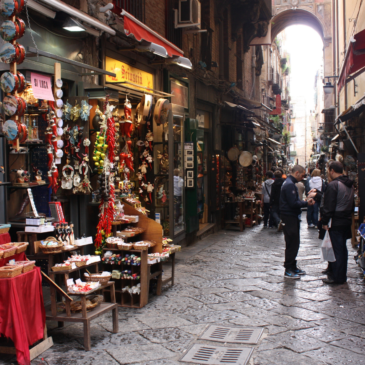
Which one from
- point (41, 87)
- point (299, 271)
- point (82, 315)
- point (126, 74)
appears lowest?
point (299, 271)

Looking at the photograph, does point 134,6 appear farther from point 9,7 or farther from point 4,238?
point 4,238

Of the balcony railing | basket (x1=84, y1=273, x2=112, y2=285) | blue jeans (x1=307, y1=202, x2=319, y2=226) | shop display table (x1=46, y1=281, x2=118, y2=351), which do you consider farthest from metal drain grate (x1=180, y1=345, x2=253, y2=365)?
blue jeans (x1=307, y1=202, x2=319, y2=226)

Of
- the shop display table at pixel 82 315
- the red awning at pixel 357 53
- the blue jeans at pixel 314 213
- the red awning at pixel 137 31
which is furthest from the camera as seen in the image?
the blue jeans at pixel 314 213

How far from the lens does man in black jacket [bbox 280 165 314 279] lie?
24.7 feet

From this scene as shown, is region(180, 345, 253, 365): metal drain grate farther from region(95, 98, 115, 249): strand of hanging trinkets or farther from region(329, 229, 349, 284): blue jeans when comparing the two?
region(329, 229, 349, 284): blue jeans

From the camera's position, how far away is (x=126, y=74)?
8227mm

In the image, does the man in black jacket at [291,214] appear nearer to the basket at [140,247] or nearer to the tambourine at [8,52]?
the basket at [140,247]

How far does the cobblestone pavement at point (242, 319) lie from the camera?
4461 mm

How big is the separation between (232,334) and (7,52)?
12.5ft

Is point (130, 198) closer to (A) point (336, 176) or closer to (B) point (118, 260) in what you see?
(B) point (118, 260)

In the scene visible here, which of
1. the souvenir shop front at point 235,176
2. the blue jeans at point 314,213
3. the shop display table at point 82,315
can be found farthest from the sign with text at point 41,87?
the blue jeans at point 314,213

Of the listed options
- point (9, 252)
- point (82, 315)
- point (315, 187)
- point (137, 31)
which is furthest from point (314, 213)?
point (9, 252)

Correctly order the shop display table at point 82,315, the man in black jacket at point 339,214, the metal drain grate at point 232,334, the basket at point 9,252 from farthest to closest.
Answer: the man in black jacket at point 339,214, the metal drain grate at point 232,334, the shop display table at point 82,315, the basket at point 9,252

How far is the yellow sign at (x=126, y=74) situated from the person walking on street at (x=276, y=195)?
19.4ft
